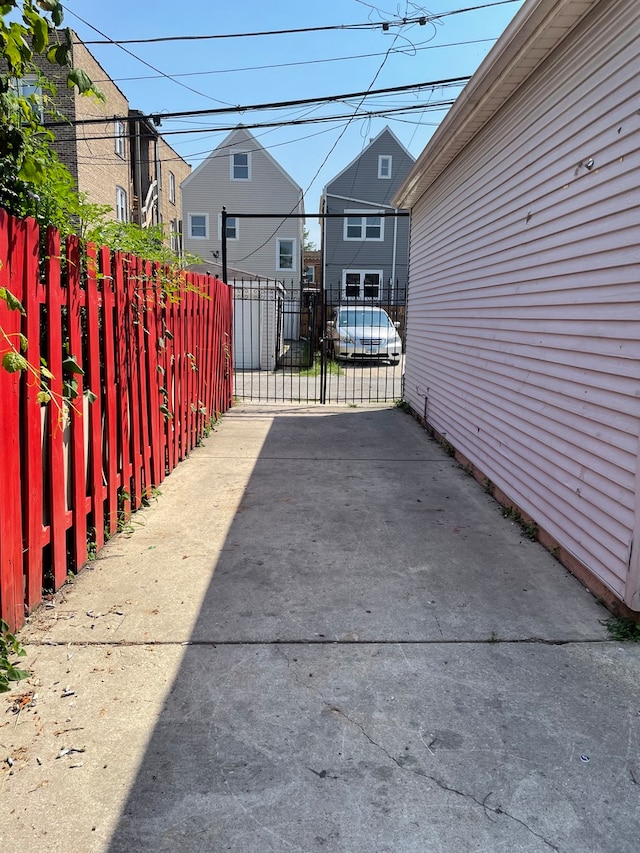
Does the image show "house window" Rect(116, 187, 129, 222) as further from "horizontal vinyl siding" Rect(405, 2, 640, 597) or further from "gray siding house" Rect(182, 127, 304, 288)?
"horizontal vinyl siding" Rect(405, 2, 640, 597)

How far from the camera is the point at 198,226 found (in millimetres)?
24375

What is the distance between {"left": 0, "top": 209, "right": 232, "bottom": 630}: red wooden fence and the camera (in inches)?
106

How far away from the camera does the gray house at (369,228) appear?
25656 millimetres

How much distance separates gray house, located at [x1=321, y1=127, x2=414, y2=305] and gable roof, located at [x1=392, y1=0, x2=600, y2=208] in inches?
747

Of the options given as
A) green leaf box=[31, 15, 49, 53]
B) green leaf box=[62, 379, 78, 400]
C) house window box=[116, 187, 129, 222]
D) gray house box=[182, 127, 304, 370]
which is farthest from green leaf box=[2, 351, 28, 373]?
gray house box=[182, 127, 304, 370]

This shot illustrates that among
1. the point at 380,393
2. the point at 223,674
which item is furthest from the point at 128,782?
the point at 380,393

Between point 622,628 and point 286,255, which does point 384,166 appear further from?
point 622,628

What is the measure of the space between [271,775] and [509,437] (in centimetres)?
363

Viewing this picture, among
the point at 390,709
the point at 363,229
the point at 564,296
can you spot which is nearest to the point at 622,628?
the point at 390,709

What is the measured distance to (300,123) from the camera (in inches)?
415

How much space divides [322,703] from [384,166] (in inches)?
1060

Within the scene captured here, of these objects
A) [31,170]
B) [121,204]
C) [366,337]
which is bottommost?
[366,337]

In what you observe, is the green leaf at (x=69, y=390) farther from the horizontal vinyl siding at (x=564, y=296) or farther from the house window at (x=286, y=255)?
the house window at (x=286, y=255)

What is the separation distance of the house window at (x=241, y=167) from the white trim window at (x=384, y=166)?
235 inches
